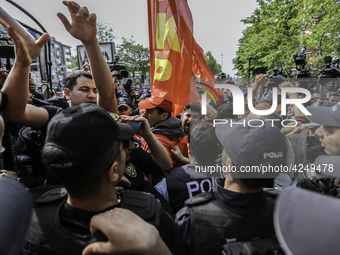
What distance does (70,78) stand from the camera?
228 cm

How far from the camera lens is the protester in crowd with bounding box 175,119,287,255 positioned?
1249mm

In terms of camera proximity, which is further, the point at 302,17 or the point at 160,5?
the point at 302,17

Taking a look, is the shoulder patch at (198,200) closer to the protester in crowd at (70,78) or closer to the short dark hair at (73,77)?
the protester in crowd at (70,78)

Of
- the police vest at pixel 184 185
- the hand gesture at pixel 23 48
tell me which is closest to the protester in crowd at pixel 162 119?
the police vest at pixel 184 185

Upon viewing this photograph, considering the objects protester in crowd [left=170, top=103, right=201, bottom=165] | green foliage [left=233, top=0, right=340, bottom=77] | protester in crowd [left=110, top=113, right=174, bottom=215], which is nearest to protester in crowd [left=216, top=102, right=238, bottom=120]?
protester in crowd [left=170, top=103, right=201, bottom=165]

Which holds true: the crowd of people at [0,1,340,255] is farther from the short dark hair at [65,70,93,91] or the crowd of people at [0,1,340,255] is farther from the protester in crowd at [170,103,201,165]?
the protester in crowd at [170,103,201,165]

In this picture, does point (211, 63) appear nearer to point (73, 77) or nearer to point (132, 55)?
point (132, 55)

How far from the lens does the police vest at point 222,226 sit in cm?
124

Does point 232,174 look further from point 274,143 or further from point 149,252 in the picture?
point 149,252

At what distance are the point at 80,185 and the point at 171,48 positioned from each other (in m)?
2.63

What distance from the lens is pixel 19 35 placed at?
1.55 metres

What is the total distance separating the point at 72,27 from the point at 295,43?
618 inches

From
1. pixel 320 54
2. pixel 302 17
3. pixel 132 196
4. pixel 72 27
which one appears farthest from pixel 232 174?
pixel 302 17

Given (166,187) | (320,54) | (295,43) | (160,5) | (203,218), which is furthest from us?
(295,43)
